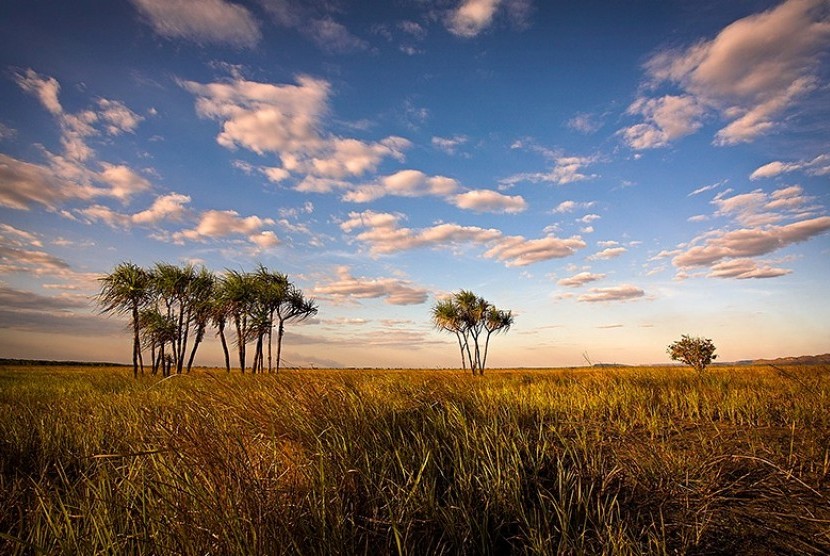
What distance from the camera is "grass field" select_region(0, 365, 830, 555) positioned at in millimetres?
2197

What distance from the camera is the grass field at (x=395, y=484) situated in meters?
2.20

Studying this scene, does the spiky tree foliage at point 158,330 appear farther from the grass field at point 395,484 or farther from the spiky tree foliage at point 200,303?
the grass field at point 395,484

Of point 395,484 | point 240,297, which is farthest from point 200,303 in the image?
point 395,484

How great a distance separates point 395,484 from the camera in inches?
97.4

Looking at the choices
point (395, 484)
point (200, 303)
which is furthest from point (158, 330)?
point (395, 484)

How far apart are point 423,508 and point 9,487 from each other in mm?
4047

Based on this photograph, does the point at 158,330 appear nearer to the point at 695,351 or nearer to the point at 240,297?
the point at 240,297

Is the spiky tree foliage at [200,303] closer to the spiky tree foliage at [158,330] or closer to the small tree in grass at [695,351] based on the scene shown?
the spiky tree foliage at [158,330]

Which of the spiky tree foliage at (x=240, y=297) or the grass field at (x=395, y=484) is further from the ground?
the spiky tree foliage at (x=240, y=297)

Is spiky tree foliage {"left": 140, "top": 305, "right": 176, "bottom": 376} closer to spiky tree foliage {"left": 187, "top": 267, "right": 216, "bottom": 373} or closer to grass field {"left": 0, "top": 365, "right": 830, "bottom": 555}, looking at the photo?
spiky tree foliage {"left": 187, "top": 267, "right": 216, "bottom": 373}

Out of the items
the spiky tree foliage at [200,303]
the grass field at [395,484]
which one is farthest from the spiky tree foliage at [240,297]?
the grass field at [395,484]

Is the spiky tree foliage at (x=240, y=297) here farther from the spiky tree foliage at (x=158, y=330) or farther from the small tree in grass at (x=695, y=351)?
the small tree in grass at (x=695, y=351)

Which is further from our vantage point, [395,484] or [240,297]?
[240,297]

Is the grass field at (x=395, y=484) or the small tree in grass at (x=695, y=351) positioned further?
the small tree in grass at (x=695, y=351)
